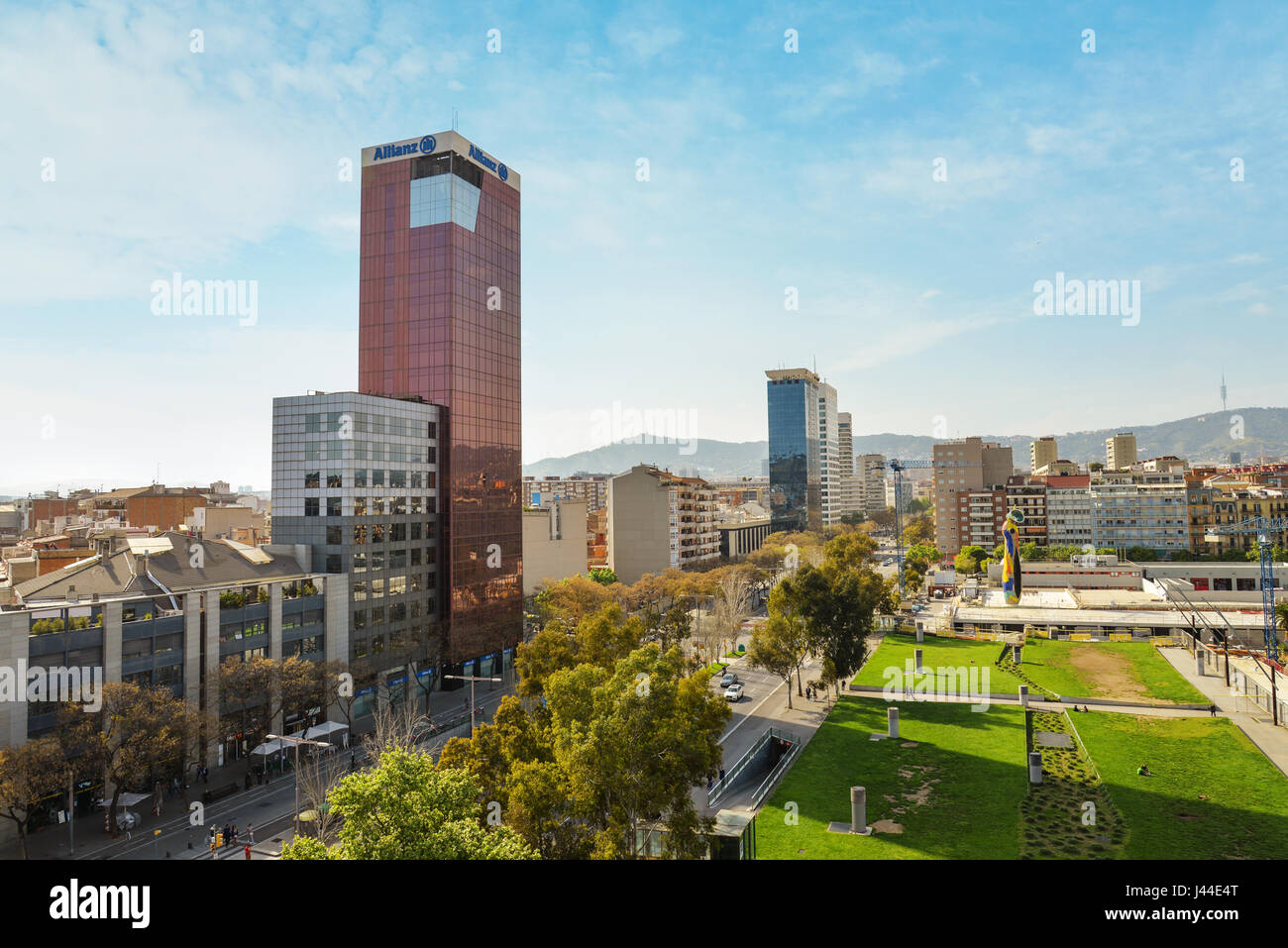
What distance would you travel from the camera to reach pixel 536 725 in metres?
28.6

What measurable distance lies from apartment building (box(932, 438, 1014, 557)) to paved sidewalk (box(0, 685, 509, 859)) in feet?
409

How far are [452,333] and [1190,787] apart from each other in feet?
198

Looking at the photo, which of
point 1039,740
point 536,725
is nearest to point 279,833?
point 536,725

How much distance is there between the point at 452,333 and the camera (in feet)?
225

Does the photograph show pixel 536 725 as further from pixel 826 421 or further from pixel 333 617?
pixel 826 421

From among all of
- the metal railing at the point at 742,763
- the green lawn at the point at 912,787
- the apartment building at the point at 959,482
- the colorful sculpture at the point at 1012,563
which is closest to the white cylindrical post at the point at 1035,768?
the green lawn at the point at 912,787

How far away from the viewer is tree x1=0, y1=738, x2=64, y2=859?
98.6 feet

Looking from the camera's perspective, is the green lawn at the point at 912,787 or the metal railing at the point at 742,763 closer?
the green lawn at the point at 912,787

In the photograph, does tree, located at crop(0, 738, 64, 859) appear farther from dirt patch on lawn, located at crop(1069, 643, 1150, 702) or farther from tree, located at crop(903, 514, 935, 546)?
tree, located at crop(903, 514, 935, 546)

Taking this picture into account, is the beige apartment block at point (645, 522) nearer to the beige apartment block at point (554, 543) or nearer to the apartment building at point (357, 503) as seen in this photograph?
the beige apartment block at point (554, 543)

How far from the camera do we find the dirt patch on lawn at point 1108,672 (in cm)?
5116

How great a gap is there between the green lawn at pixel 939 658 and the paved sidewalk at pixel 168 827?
40.0 m

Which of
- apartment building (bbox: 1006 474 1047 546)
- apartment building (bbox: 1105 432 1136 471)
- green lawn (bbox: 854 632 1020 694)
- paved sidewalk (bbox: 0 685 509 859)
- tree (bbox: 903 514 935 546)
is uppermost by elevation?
apartment building (bbox: 1105 432 1136 471)

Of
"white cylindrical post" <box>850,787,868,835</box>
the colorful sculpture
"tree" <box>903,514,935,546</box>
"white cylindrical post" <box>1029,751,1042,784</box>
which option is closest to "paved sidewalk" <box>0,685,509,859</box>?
"white cylindrical post" <box>850,787,868,835</box>
